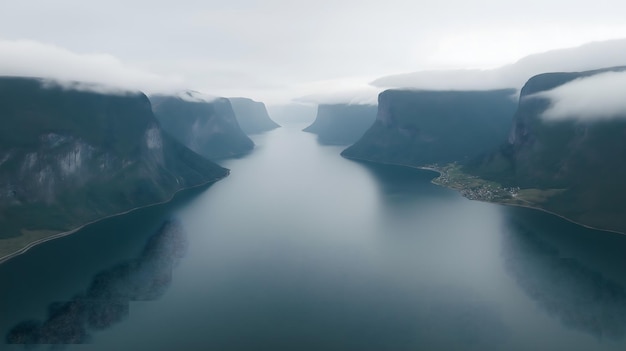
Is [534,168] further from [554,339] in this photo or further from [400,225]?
[554,339]

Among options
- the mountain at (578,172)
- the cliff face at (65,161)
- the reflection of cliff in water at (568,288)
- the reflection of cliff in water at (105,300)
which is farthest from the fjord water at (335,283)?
the cliff face at (65,161)

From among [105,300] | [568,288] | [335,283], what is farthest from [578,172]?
[105,300]

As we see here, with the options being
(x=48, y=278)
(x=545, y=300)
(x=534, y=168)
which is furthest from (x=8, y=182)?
(x=534, y=168)

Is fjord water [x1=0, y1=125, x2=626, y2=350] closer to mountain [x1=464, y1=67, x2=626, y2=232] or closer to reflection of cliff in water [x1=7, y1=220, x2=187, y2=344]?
reflection of cliff in water [x1=7, y1=220, x2=187, y2=344]

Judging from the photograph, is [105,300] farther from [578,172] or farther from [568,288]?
[578,172]

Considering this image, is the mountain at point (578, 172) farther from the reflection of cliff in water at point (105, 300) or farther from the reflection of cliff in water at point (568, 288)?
the reflection of cliff in water at point (105, 300)
